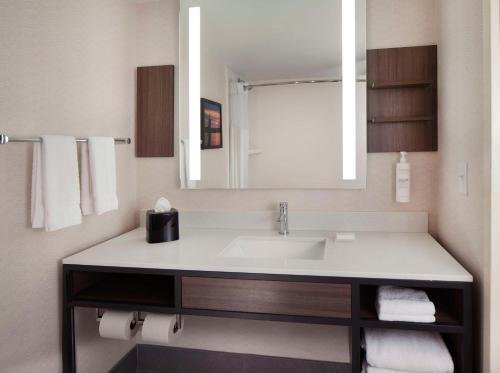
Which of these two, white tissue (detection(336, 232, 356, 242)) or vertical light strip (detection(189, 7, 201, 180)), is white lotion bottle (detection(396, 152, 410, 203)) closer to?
white tissue (detection(336, 232, 356, 242))

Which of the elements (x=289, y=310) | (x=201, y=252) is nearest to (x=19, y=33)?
(x=201, y=252)

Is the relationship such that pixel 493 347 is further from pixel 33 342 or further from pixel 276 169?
pixel 33 342

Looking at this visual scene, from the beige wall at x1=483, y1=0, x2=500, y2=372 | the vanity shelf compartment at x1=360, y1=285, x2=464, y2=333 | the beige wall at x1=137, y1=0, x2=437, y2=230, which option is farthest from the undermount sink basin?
the beige wall at x1=483, y1=0, x2=500, y2=372

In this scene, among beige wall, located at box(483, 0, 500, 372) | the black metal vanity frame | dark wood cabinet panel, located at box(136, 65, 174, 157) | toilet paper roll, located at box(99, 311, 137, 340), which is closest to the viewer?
beige wall, located at box(483, 0, 500, 372)

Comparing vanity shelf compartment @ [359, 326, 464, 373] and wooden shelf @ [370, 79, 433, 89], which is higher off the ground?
wooden shelf @ [370, 79, 433, 89]

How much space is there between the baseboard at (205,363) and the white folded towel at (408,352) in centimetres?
66

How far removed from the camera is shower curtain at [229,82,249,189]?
2.05 m

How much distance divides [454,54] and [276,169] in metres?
0.94

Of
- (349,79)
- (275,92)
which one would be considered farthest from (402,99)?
(275,92)

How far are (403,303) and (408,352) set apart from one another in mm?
174

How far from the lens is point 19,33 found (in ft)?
4.53

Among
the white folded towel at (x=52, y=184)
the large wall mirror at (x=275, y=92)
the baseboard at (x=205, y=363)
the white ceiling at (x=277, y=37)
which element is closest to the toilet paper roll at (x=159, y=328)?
the white folded towel at (x=52, y=184)

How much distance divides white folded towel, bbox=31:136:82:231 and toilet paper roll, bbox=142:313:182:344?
495 mm

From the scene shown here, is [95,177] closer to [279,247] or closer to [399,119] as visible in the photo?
[279,247]
